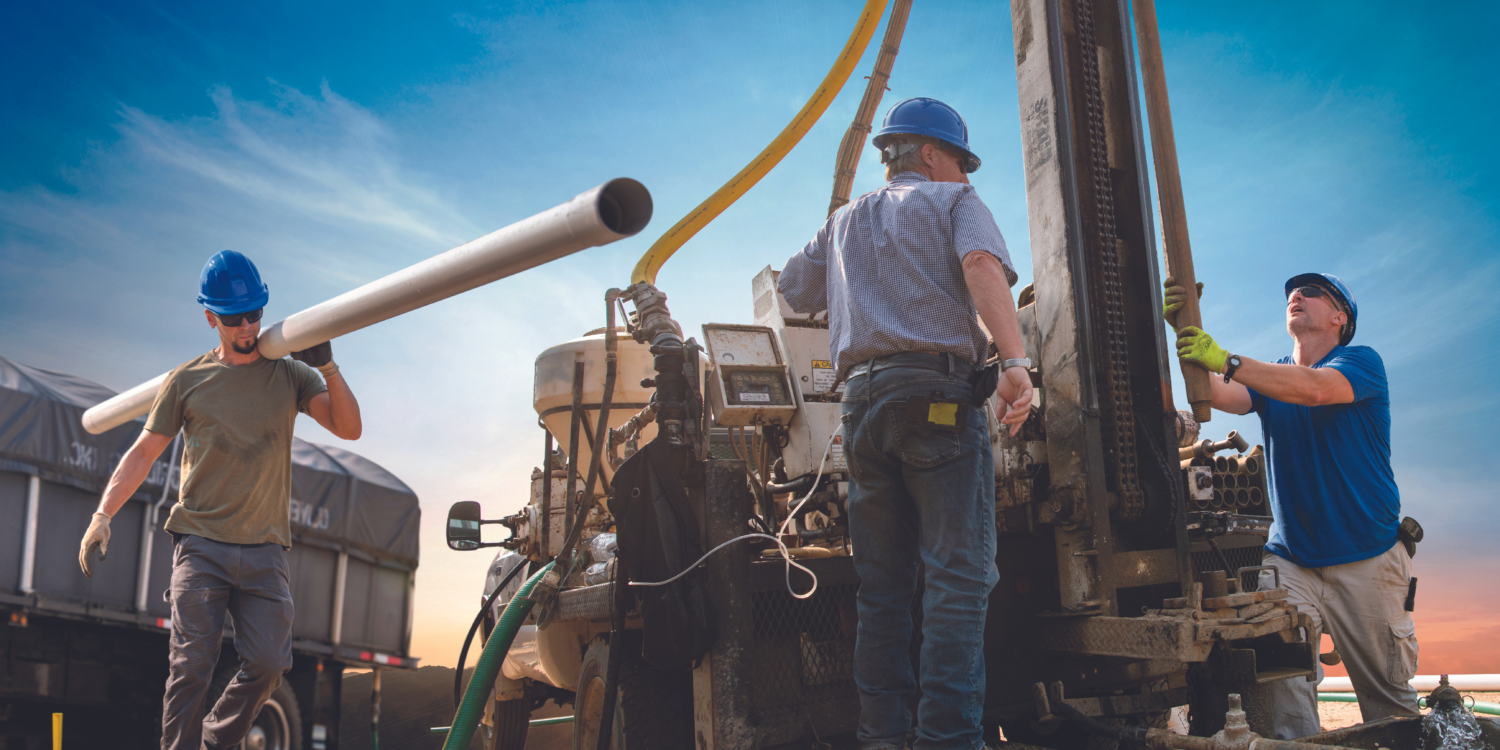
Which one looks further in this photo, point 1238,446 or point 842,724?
point 1238,446

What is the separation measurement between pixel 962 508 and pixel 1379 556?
2.05m

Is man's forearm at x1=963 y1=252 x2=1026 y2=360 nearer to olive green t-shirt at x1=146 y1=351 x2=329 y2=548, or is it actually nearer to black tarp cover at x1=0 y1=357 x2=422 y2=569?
olive green t-shirt at x1=146 y1=351 x2=329 y2=548

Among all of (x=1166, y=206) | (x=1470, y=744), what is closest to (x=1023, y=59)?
(x=1166, y=206)

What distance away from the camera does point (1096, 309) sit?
3.23 m

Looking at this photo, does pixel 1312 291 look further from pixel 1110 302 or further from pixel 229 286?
pixel 229 286

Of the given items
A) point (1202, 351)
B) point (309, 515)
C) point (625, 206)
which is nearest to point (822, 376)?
point (1202, 351)

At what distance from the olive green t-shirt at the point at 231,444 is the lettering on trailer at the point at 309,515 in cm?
577

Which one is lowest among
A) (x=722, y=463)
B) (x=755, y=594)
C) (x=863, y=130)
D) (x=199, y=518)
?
(x=755, y=594)

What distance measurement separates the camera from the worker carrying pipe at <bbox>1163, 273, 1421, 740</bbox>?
10.9ft

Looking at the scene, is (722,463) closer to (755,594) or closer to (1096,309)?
(755,594)

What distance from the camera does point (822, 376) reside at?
188 inches

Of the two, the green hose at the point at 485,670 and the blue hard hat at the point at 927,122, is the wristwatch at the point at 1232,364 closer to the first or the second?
the blue hard hat at the point at 927,122

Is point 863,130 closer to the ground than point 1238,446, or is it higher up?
higher up

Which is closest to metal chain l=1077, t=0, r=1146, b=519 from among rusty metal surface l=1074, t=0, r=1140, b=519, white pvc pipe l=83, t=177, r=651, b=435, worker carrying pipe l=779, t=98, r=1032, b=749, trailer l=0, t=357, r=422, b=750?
rusty metal surface l=1074, t=0, r=1140, b=519
